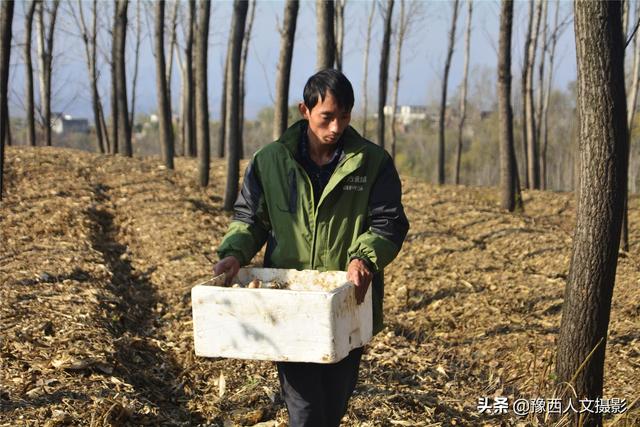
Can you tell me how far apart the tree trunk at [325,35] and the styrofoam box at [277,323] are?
A: 5.93 m

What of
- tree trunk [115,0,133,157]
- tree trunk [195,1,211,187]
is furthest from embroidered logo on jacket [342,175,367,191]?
tree trunk [115,0,133,157]

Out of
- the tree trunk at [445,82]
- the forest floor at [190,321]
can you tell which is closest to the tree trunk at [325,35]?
the forest floor at [190,321]

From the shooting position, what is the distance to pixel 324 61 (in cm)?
815

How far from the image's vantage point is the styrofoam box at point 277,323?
240cm

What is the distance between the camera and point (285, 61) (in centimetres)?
1029

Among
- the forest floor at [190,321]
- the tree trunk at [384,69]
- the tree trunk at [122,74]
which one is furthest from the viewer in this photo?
the tree trunk at [384,69]

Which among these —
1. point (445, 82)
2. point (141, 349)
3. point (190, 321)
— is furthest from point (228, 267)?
point (445, 82)

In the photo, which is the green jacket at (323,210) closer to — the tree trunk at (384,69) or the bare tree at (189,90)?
the tree trunk at (384,69)

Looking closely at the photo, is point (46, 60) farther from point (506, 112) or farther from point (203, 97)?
point (506, 112)

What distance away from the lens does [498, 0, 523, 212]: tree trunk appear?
12.2m

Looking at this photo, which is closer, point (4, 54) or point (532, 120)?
point (4, 54)

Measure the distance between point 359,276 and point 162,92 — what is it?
13490mm

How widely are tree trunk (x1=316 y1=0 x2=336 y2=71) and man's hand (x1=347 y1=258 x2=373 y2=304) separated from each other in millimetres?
5851

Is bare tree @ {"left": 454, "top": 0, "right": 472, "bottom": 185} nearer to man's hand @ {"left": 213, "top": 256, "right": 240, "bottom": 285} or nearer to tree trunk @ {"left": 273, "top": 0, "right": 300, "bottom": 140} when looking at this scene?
tree trunk @ {"left": 273, "top": 0, "right": 300, "bottom": 140}
